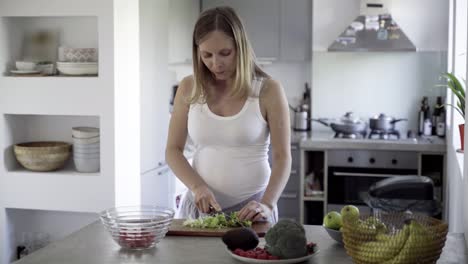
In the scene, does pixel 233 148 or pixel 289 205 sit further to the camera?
pixel 289 205

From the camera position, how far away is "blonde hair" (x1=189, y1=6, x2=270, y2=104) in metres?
2.35

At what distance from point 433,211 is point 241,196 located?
1346mm

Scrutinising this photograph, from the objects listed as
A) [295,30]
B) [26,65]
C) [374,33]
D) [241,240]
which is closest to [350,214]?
[241,240]

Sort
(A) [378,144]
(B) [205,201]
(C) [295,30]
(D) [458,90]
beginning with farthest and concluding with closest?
(C) [295,30]
(A) [378,144]
(D) [458,90]
(B) [205,201]

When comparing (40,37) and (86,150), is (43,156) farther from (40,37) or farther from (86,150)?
(40,37)

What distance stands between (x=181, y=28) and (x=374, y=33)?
55.8 inches

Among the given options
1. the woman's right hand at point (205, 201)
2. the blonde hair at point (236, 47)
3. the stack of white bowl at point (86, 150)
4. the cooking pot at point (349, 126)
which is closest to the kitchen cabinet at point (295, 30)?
the cooking pot at point (349, 126)

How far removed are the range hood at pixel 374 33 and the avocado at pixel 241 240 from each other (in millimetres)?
3401

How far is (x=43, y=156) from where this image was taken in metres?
3.50

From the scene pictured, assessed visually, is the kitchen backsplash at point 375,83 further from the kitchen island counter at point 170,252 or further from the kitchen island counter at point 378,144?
the kitchen island counter at point 170,252

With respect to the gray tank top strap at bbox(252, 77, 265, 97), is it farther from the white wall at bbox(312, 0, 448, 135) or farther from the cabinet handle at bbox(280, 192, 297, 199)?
the white wall at bbox(312, 0, 448, 135)

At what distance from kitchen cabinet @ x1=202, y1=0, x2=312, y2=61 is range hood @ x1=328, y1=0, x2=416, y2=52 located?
407 mm

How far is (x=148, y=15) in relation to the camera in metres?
4.11

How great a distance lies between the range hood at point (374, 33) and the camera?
16.3 feet
